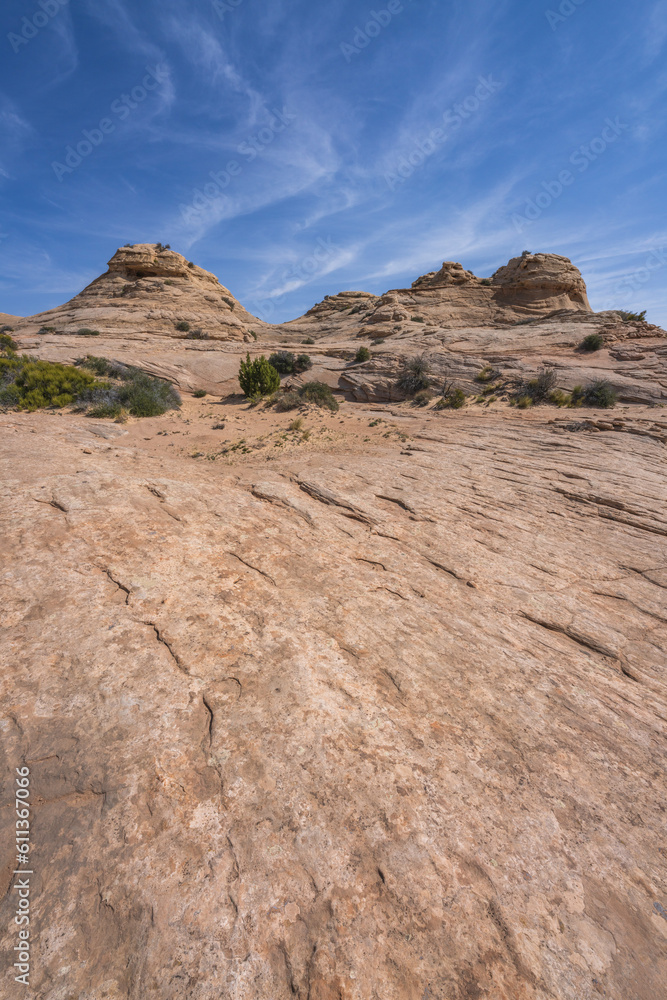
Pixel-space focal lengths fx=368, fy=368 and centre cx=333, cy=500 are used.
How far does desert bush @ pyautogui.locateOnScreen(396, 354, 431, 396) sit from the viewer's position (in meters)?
18.5

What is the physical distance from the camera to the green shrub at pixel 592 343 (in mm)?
20094

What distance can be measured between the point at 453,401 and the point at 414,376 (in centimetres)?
281

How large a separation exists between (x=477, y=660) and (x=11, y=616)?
13.9 feet

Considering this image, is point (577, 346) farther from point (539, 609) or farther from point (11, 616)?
point (11, 616)

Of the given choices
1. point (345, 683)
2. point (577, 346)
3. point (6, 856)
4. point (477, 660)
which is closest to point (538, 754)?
point (477, 660)

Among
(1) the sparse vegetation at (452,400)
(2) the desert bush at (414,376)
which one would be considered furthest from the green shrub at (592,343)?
(2) the desert bush at (414,376)

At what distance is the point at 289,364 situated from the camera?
2125 cm

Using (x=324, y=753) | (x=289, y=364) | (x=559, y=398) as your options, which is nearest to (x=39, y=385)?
(x=289, y=364)

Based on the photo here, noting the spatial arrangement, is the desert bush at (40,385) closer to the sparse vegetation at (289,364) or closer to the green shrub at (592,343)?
the sparse vegetation at (289,364)

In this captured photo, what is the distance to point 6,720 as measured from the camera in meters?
2.48

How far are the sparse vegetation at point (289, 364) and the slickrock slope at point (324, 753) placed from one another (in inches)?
677

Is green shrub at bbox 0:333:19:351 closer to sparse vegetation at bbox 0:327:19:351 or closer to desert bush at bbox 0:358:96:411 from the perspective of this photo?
sparse vegetation at bbox 0:327:19:351

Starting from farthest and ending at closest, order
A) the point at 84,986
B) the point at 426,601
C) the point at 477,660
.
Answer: the point at 426,601, the point at 477,660, the point at 84,986

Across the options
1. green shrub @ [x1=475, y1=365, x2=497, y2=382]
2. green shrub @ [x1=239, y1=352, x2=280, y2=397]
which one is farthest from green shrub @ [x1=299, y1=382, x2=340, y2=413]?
green shrub @ [x1=475, y1=365, x2=497, y2=382]
